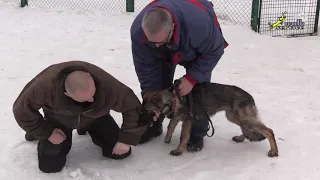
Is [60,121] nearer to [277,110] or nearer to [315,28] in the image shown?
[277,110]

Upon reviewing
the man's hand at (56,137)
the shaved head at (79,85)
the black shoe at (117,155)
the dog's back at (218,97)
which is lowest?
the black shoe at (117,155)

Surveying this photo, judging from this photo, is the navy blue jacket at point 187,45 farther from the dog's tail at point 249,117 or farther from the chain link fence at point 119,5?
the chain link fence at point 119,5

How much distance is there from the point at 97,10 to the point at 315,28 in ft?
15.8

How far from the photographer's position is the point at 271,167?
3.48 metres

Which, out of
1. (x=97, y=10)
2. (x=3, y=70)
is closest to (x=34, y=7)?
(x=97, y=10)

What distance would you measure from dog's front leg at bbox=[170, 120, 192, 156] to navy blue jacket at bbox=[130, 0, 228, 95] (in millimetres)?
445

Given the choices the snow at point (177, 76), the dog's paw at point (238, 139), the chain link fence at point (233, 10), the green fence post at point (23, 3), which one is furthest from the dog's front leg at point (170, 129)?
the green fence post at point (23, 3)

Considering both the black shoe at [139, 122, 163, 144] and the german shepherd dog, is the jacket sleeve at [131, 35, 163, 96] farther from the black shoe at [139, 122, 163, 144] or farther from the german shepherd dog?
the black shoe at [139, 122, 163, 144]

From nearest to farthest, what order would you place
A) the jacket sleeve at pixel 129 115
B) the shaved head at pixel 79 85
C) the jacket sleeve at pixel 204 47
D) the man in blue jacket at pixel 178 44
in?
the shaved head at pixel 79 85, the man in blue jacket at pixel 178 44, the jacket sleeve at pixel 204 47, the jacket sleeve at pixel 129 115

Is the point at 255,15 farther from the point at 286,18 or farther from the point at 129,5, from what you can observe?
the point at 129,5

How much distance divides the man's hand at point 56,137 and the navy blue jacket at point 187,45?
2.98ft

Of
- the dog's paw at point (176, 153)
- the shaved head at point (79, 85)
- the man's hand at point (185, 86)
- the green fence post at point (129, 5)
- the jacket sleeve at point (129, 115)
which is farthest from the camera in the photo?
the green fence post at point (129, 5)

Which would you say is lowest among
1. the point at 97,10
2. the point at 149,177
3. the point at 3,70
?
the point at 149,177

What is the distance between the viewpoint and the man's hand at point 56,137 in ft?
10.8
